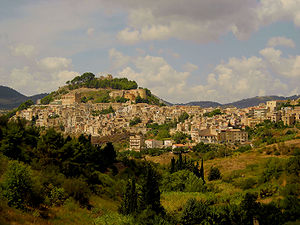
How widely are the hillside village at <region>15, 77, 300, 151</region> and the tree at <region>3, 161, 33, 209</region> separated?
60869 mm

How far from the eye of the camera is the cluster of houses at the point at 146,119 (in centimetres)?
8575

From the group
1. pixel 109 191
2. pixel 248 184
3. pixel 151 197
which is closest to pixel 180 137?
pixel 248 184

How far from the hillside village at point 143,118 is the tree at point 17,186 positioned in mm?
60869

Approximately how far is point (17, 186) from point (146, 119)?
10014cm

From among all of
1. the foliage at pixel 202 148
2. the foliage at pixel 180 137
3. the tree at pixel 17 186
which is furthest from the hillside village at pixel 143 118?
the tree at pixel 17 186

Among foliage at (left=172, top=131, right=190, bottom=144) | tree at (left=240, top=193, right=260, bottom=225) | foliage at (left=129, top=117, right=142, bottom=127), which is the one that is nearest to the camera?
tree at (left=240, top=193, right=260, bottom=225)

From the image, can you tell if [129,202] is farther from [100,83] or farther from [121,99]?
[100,83]

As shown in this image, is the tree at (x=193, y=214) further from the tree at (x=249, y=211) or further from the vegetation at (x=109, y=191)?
the tree at (x=249, y=211)

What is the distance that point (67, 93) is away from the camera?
156250mm

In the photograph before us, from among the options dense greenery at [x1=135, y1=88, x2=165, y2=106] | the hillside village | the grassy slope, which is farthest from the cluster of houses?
the grassy slope

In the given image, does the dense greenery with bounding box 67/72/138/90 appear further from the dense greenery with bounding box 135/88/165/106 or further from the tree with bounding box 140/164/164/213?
the tree with bounding box 140/164/164/213

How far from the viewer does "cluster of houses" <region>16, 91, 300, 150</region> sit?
281 feet

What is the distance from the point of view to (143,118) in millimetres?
120562

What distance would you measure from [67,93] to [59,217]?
5497 inches
